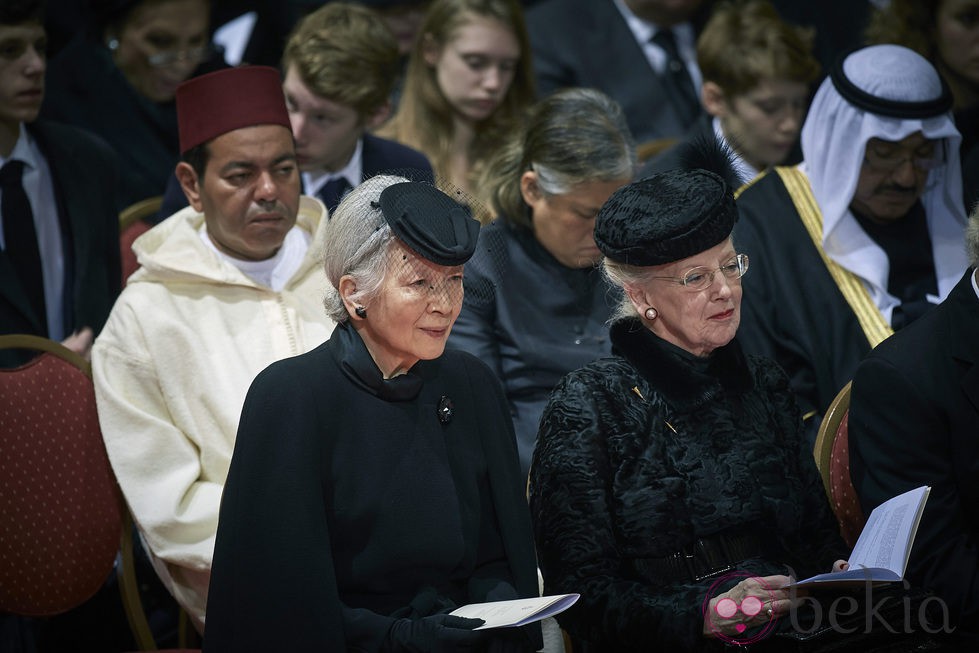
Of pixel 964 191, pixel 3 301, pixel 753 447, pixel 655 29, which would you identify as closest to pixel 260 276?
pixel 3 301

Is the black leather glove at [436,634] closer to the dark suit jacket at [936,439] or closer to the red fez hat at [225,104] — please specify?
the dark suit jacket at [936,439]

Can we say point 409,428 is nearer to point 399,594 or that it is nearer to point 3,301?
point 399,594

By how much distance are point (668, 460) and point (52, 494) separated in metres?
1.56

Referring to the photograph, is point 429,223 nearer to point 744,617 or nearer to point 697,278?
point 697,278

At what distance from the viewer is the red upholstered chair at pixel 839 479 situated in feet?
11.4

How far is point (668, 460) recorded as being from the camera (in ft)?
10.0

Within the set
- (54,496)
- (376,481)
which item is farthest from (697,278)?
(54,496)

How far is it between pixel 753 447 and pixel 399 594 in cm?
93

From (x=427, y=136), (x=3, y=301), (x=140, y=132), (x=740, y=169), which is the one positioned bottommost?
(x=740, y=169)

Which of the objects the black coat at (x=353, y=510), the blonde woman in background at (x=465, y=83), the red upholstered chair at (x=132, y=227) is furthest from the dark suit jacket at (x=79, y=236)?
the black coat at (x=353, y=510)

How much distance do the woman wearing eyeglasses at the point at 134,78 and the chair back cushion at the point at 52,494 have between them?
2176 millimetres

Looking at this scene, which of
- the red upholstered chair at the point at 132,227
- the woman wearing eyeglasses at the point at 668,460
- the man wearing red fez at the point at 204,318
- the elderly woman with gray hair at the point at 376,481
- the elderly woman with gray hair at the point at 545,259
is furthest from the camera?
the red upholstered chair at the point at 132,227

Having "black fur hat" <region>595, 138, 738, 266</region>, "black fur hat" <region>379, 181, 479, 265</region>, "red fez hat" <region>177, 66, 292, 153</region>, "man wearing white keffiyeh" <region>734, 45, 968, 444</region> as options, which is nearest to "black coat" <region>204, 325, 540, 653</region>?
"black fur hat" <region>379, 181, 479, 265</region>

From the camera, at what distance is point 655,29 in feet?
20.0
